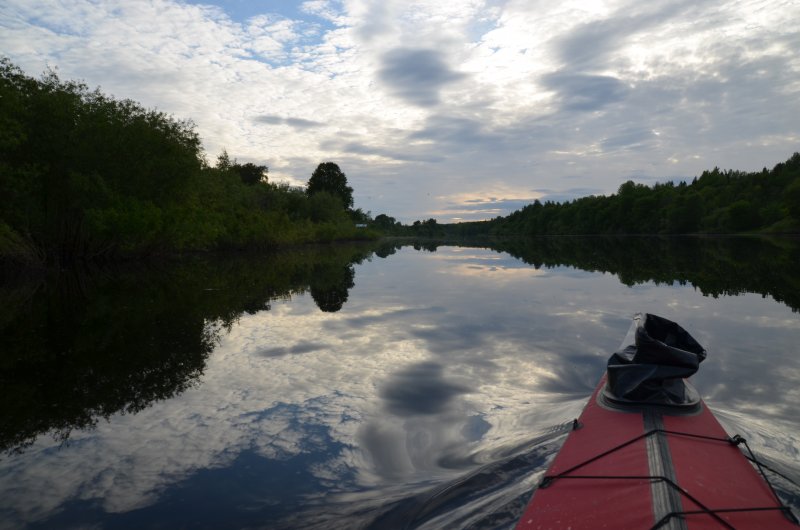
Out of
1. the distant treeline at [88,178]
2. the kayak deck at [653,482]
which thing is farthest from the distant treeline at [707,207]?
the kayak deck at [653,482]

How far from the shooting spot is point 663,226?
A: 8706cm

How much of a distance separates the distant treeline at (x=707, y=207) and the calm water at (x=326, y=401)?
67.1 metres

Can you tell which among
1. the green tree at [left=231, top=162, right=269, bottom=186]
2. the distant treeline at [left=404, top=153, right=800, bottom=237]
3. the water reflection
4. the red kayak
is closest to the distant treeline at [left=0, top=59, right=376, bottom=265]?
the water reflection

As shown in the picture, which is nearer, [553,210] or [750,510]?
[750,510]

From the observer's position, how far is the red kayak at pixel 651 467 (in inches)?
113

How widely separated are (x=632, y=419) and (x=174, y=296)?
49.4 feet

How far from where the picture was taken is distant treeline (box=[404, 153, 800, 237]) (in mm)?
66688

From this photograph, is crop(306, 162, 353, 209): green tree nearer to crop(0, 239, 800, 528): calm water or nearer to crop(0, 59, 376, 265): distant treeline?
crop(0, 59, 376, 265): distant treeline

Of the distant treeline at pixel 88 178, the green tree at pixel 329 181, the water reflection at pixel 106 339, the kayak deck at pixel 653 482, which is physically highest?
the green tree at pixel 329 181

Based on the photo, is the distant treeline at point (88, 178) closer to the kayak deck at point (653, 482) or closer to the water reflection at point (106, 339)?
the water reflection at point (106, 339)

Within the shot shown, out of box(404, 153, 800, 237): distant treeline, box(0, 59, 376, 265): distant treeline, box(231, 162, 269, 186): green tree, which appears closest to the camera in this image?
box(0, 59, 376, 265): distant treeline

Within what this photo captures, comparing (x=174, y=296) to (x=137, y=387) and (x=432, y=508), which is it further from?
(x=432, y=508)

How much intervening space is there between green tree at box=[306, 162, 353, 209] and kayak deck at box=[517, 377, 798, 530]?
79.9m

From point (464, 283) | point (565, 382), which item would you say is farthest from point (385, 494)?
point (464, 283)
